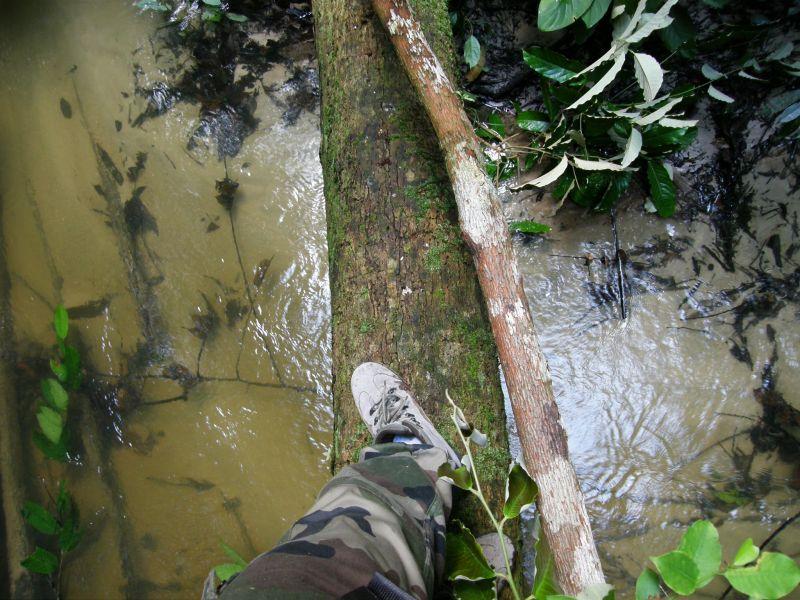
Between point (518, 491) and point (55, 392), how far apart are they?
244 centimetres

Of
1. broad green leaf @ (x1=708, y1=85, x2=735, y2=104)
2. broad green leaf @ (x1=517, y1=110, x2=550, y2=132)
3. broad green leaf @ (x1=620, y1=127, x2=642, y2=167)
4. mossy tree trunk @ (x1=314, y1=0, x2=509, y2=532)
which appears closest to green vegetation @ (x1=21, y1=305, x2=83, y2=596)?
mossy tree trunk @ (x1=314, y1=0, x2=509, y2=532)

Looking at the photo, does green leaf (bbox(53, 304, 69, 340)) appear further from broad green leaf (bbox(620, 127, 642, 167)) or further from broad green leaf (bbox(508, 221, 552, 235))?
broad green leaf (bbox(620, 127, 642, 167))

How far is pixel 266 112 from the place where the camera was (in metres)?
2.80

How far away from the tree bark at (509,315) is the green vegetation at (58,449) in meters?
2.06

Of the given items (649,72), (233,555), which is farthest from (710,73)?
(233,555)

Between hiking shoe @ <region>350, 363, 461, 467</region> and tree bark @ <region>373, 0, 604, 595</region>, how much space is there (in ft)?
0.83

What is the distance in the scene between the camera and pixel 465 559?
114 centimetres

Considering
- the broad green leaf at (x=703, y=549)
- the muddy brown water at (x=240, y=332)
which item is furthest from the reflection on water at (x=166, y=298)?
the broad green leaf at (x=703, y=549)

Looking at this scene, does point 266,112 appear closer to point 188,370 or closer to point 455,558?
point 188,370

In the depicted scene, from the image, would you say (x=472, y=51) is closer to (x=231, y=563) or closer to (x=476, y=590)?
(x=476, y=590)

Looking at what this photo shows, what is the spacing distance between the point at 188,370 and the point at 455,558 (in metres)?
1.83

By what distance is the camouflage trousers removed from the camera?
102 centimetres

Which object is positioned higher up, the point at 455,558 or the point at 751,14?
the point at 751,14

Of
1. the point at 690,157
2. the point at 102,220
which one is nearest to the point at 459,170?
the point at 690,157
